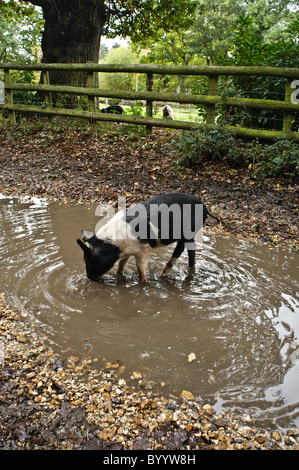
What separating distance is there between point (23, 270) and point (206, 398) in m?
2.66

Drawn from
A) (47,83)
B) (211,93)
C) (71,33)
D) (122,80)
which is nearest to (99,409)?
(211,93)

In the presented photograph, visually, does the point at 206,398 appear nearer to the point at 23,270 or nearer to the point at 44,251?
the point at 23,270

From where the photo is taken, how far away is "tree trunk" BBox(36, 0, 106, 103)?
10.9m

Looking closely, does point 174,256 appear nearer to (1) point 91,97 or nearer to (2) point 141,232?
(2) point 141,232

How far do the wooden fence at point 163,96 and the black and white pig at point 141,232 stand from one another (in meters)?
4.18

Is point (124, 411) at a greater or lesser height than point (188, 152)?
lesser

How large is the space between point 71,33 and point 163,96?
14.7ft

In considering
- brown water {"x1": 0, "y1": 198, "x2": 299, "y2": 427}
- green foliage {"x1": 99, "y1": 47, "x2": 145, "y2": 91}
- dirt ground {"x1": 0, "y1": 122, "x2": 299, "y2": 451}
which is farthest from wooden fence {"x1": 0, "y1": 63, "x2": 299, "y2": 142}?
green foliage {"x1": 99, "y1": 47, "x2": 145, "y2": 91}

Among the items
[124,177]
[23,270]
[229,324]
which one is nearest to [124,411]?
[229,324]

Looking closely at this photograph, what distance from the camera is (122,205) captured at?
21.8ft

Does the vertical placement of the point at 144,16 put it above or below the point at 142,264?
above

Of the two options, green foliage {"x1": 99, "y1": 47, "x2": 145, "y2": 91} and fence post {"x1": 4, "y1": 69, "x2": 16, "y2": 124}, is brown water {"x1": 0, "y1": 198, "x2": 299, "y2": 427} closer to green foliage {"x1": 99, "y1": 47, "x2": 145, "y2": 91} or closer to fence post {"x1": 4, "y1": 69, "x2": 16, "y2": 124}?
fence post {"x1": 4, "y1": 69, "x2": 16, "y2": 124}

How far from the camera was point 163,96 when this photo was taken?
8781mm

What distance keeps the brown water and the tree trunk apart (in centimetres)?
792
